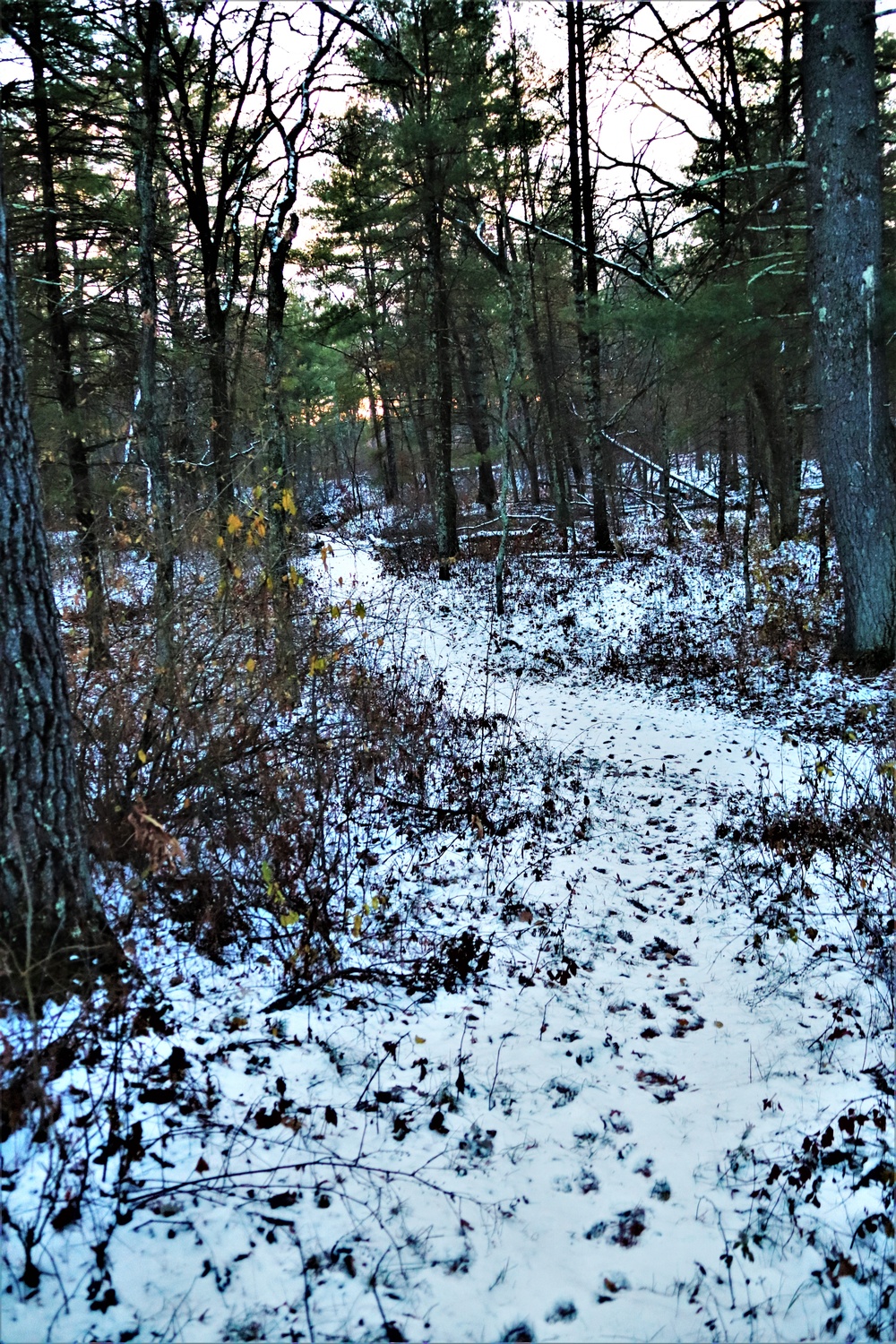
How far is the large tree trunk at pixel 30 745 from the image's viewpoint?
304 cm

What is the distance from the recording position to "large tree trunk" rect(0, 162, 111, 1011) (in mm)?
3041

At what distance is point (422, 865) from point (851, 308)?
7.39m

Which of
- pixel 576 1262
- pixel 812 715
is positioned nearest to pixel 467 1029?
pixel 576 1262

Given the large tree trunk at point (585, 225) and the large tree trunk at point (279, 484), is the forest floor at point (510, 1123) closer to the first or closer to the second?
the large tree trunk at point (279, 484)

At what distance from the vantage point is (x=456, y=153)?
13.2 meters

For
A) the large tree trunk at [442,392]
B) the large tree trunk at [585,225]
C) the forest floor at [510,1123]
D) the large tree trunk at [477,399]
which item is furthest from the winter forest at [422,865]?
the large tree trunk at [477,399]

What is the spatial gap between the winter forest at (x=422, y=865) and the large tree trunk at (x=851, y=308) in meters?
0.04

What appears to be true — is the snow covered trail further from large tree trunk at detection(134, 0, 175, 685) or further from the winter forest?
large tree trunk at detection(134, 0, 175, 685)

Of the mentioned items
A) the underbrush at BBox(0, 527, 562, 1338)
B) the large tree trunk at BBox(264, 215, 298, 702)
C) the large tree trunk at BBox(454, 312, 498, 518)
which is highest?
the large tree trunk at BBox(454, 312, 498, 518)

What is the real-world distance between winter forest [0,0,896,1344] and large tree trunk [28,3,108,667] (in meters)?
0.08

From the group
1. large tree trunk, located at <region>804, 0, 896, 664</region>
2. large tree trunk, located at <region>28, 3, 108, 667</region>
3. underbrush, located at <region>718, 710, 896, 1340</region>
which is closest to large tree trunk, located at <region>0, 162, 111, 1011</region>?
underbrush, located at <region>718, 710, 896, 1340</region>

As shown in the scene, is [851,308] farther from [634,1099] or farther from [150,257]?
[634,1099]

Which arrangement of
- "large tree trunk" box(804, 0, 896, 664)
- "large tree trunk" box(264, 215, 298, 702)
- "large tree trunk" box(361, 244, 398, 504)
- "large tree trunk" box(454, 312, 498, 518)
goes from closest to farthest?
1. "large tree trunk" box(264, 215, 298, 702)
2. "large tree trunk" box(804, 0, 896, 664)
3. "large tree trunk" box(454, 312, 498, 518)
4. "large tree trunk" box(361, 244, 398, 504)

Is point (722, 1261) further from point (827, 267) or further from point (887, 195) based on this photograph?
point (887, 195)
